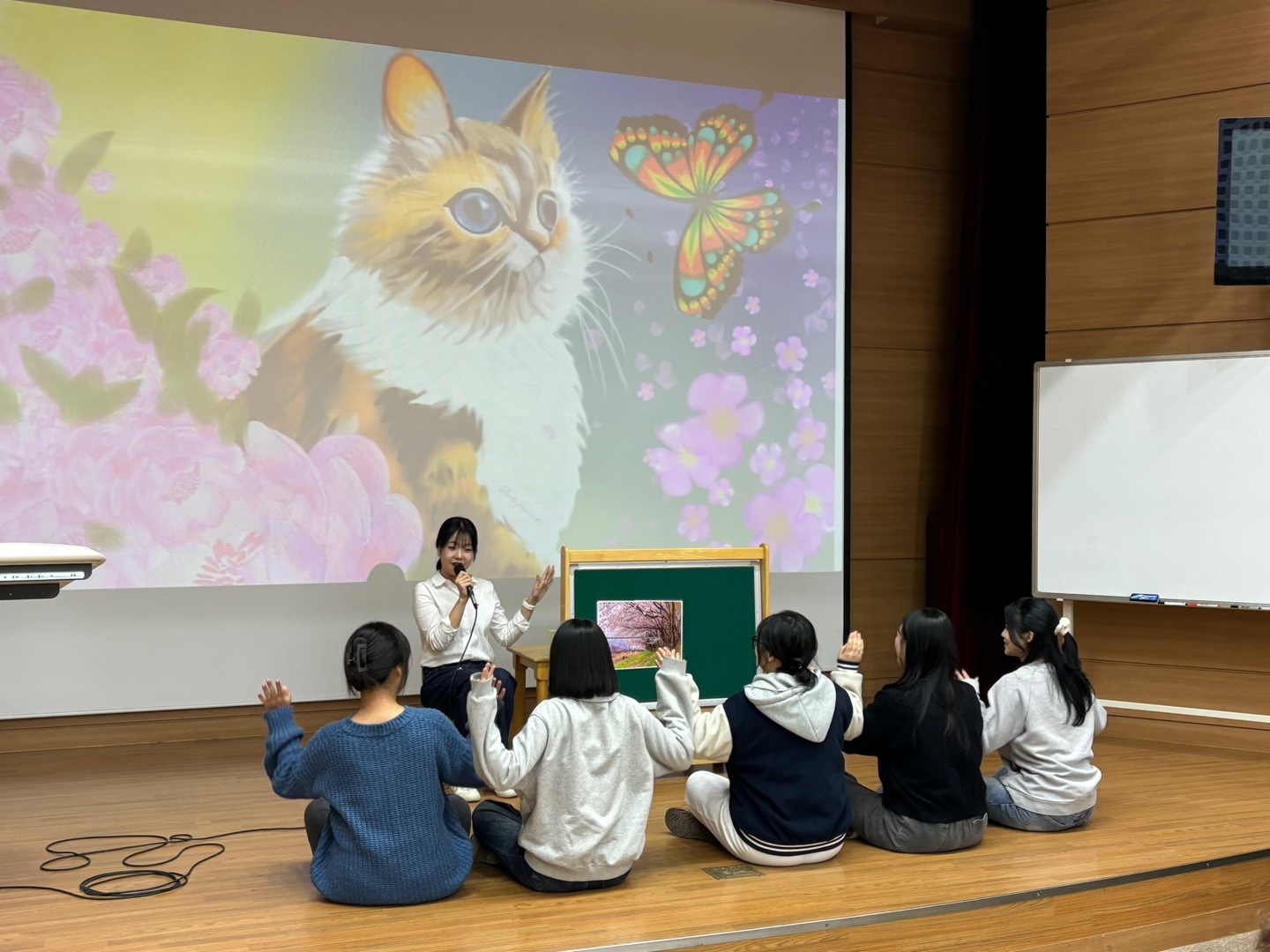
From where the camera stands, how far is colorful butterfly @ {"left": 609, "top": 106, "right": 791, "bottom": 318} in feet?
17.4

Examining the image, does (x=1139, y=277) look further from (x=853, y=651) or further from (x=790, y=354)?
(x=853, y=651)

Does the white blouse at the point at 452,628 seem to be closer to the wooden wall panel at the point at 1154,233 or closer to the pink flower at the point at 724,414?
the pink flower at the point at 724,414

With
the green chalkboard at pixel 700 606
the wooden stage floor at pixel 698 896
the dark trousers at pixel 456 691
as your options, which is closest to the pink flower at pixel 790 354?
the green chalkboard at pixel 700 606

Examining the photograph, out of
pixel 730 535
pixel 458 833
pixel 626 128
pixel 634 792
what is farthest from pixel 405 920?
pixel 626 128

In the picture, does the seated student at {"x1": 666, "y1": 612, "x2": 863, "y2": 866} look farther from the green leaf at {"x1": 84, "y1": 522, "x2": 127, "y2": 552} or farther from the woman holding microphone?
the green leaf at {"x1": 84, "y1": 522, "x2": 127, "y2": 552}

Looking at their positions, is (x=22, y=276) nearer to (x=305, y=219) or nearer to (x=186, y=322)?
(x=186, y=322)

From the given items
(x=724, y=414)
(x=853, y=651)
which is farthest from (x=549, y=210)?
(x=853, y=651)

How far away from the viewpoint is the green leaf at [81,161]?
4.39 metres

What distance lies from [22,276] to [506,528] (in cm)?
204

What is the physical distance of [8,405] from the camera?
4.33 metres

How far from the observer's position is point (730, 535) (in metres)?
5.38

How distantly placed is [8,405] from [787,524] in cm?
318

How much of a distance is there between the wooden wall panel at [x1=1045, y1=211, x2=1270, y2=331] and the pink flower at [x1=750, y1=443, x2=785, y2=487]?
4.69ft

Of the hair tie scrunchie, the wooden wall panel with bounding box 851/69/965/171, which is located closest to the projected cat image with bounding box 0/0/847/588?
the wooden wall panel with bounding box 851/69/965/171
